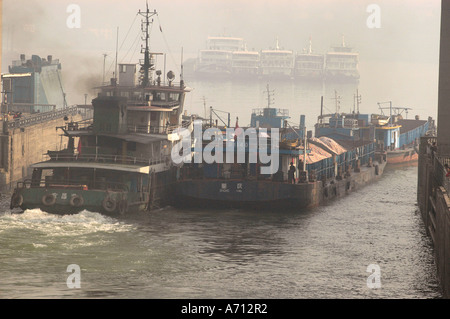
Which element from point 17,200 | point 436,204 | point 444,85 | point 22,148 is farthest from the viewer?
point 22,148

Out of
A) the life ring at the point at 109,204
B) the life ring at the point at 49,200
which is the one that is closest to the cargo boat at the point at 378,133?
the life ring at the point at 109,204

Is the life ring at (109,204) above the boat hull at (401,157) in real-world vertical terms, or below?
below

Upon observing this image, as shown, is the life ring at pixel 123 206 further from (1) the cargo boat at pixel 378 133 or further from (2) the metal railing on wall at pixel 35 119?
(1) the cargo boat at pixel 378 133

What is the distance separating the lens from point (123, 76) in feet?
191

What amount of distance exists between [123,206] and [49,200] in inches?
154

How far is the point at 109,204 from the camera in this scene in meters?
47.3

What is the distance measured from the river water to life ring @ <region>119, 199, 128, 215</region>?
0.57 metres

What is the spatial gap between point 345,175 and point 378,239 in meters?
19.7

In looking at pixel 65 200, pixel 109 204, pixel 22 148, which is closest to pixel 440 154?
pixel 109 204

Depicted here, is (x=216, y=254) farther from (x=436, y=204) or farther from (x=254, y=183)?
(x=254, y=183)

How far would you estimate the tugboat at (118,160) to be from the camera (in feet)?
155

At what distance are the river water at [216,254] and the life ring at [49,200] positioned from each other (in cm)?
70
